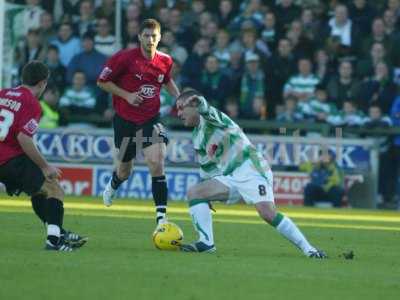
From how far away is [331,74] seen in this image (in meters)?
21.2

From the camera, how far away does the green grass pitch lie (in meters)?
8.96

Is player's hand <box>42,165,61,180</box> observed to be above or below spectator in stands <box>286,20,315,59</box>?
below

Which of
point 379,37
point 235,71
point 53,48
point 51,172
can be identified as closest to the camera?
point 51,172

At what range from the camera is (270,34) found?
2194 centimetres

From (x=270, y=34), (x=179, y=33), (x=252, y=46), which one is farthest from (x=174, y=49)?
(x=270, y=34)

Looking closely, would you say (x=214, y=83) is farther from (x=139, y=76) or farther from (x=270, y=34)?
(x=139, y=76)

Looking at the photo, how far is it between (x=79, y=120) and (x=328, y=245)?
30.6 ft

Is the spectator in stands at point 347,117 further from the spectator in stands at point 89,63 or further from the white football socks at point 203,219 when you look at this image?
the white football socks at point 203,219

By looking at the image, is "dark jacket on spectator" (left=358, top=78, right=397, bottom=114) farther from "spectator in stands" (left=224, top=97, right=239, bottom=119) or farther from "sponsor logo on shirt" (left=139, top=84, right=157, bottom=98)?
"sponsor logo on shirt" (left=139, top=84, right=157, bottom=98)

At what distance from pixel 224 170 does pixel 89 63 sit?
1074 cm

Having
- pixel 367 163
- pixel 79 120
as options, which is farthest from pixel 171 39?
pixel 367 163

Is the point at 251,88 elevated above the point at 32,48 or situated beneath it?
situated beneath

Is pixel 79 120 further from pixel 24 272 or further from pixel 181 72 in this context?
pixel 24 272

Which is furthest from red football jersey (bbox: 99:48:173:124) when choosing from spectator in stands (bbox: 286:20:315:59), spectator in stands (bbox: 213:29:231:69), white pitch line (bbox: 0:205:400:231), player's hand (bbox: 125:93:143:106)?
spectator in stands (bbox: 213:29:231:69)
